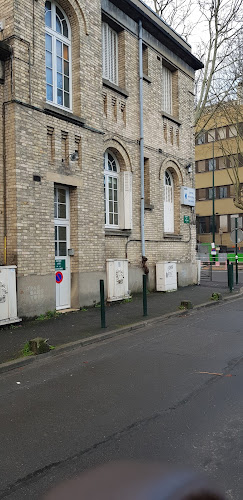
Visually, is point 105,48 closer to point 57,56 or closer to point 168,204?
point 57,56

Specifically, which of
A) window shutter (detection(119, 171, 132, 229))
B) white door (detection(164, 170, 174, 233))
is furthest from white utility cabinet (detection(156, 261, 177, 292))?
window shutter (detection(119, 171, 132, 229))

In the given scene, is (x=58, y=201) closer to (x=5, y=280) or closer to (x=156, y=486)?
(x=5, y=280)

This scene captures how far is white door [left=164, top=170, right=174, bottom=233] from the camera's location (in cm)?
1641

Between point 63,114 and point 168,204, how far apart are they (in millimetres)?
6898

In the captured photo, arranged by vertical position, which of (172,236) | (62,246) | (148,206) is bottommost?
(62,246)

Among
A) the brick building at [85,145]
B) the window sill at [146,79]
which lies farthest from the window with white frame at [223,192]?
the window sill at [146,79]

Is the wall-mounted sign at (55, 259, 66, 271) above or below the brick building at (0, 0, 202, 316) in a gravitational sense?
below

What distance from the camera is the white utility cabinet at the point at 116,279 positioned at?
1219cm

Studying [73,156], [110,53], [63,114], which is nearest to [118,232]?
[73,156]

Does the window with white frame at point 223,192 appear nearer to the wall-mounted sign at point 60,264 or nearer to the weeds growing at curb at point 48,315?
the wall-mounted sign at point 60,264

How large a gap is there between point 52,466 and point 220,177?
46984 mm

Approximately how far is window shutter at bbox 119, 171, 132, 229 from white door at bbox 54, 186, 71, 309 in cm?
261

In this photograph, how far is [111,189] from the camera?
534 inches

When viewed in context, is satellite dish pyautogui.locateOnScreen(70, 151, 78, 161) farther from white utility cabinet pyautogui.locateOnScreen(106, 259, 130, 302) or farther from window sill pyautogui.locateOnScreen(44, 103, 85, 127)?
white utility cabinet pyautogui.locateOnScreen(106, 259, 130, 302)
